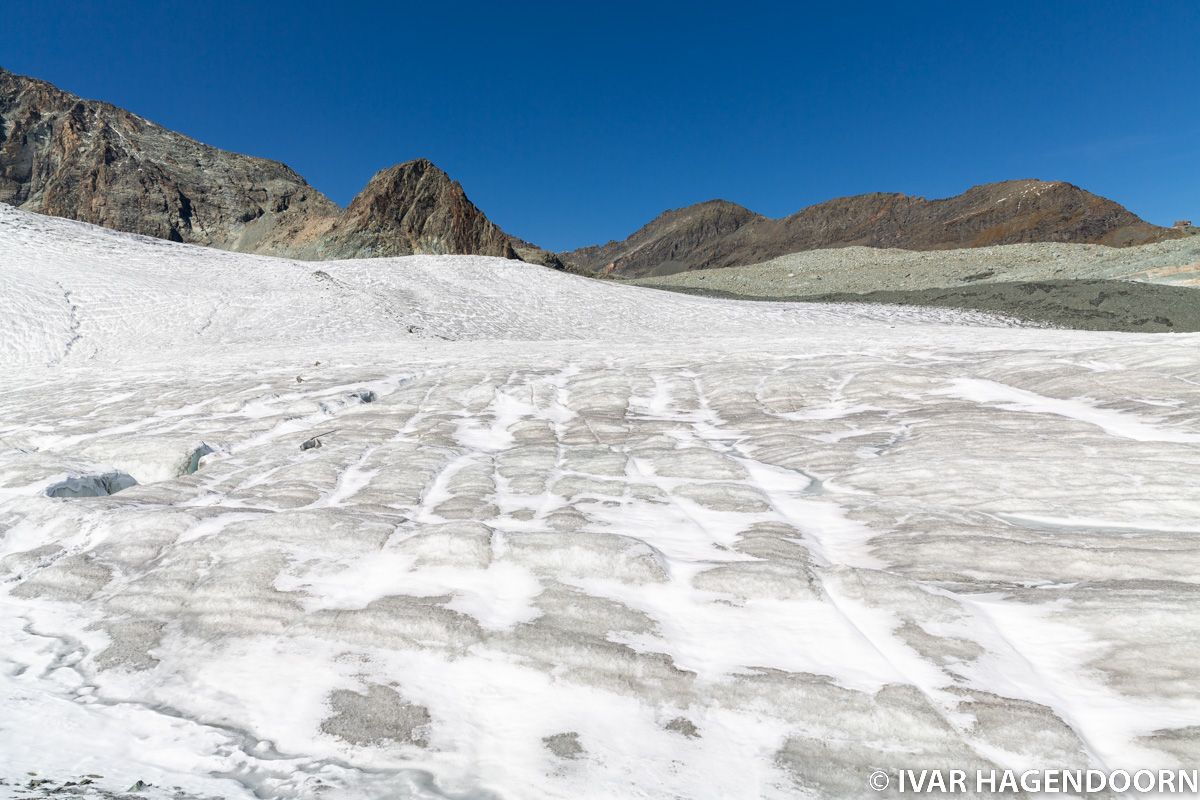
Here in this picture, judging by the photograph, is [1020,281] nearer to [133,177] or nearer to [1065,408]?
[1065,408]

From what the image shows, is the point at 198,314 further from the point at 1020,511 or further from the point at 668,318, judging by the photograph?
the point at 1020,511

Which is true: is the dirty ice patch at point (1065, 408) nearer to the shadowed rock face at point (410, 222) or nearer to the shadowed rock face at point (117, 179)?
the shadowed rock face at point (410, 222)

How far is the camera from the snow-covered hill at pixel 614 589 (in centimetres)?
358

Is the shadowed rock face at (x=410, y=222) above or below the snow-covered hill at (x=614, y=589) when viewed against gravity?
above

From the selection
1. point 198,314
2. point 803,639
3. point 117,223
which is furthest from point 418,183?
point 803,639

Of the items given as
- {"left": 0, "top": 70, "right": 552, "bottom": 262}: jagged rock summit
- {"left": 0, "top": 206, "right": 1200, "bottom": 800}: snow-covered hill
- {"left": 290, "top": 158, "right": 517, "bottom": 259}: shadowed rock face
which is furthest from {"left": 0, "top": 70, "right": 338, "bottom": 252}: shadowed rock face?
{"left": 0, "top": 206, "right": 1200, "bottom": 800}: snow-covered hill

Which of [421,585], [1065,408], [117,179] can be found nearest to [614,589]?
[421,585]

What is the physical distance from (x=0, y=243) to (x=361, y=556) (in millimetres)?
38262

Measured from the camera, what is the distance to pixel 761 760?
139 inches

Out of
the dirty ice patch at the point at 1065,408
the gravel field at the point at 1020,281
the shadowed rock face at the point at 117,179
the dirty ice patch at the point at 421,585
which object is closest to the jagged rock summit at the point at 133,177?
the shadowed rock face at the point at 117,179

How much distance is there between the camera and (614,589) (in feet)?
17.3

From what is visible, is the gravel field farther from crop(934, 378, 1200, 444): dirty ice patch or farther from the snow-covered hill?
crop(934, 378, 1200, 444): dirty ice patch

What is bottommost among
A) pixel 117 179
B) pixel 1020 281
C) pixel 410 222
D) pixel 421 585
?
pixel 421 585

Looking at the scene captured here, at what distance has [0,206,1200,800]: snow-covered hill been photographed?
3.58 metres
